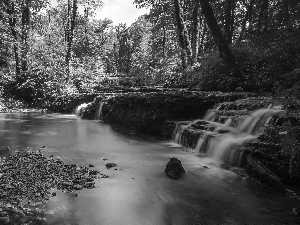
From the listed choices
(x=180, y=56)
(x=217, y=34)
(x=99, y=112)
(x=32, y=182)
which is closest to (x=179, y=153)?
(x=32, y=182)

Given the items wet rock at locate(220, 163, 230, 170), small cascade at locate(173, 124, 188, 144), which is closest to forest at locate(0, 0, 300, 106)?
small cascade at locate(173, 124, 188, 144)

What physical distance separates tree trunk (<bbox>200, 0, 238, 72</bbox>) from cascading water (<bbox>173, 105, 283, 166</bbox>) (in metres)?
6.37

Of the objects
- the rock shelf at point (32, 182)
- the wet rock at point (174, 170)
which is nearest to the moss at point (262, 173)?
the wet rock at point (174, 170)

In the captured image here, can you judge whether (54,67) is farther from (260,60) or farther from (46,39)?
(260,60)

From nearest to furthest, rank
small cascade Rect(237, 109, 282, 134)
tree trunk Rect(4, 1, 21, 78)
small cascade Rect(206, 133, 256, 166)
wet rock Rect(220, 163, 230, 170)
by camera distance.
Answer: wet rock Rect(220, 163, 230, 170) → small cascade Rect(206, 133, 256, 166) → small cascade Rect(237, 109, 282, 134) → tree trunk Rect(4, 1, 21, 78)

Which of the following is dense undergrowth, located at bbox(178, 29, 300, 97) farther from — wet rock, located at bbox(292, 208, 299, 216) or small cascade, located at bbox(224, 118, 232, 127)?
wet rock, located at bbox(292, 208, 299, 216)

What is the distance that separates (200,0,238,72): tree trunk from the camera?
1375 centimetres

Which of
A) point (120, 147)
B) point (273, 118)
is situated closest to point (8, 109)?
point (120, 147)

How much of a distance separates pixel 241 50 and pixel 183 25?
693 centimetres

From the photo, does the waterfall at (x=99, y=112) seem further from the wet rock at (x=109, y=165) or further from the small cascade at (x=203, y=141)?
the wet rock at (x=109, y=165)

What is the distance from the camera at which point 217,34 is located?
14.0 m

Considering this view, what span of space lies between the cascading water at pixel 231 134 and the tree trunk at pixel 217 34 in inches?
251

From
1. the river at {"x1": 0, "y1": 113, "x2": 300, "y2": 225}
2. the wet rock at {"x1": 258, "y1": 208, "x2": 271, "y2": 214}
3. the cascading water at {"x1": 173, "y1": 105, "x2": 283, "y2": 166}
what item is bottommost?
the river at {"x1": 0, "y1": 113, "x2": 300, "y2": 225}

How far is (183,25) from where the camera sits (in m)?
20.8
